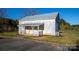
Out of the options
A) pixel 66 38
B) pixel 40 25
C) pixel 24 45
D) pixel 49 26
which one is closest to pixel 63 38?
pixel 66 38

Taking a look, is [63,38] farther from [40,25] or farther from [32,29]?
[32,29]

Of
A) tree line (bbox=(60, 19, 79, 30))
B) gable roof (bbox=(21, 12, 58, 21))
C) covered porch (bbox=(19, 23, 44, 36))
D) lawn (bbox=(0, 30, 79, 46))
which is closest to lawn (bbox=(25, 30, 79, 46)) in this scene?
lawn (bbox=(0, 30, 79, 46))

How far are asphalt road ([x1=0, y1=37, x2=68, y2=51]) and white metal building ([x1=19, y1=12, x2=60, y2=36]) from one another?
292 mm

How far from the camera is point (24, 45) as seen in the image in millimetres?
7008

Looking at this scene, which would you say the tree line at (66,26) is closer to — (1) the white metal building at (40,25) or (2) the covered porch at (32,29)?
(1) the white metal building at (40,25)

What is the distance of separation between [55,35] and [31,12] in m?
1.06

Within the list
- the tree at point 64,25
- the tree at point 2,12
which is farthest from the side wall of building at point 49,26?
the tree at point 2,12

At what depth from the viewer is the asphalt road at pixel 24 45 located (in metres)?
6.92

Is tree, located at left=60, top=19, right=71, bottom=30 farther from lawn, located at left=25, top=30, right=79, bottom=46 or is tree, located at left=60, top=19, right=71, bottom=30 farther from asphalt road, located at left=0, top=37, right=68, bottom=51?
asphalt road, located at left=0, top=37, right=68, bottom=51

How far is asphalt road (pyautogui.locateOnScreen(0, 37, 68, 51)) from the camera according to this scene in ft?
22.7

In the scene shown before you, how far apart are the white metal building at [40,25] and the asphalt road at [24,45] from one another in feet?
0.96

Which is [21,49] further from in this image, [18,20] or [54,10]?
[54,10]

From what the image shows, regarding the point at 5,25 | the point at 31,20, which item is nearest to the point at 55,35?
the point at 31,20
